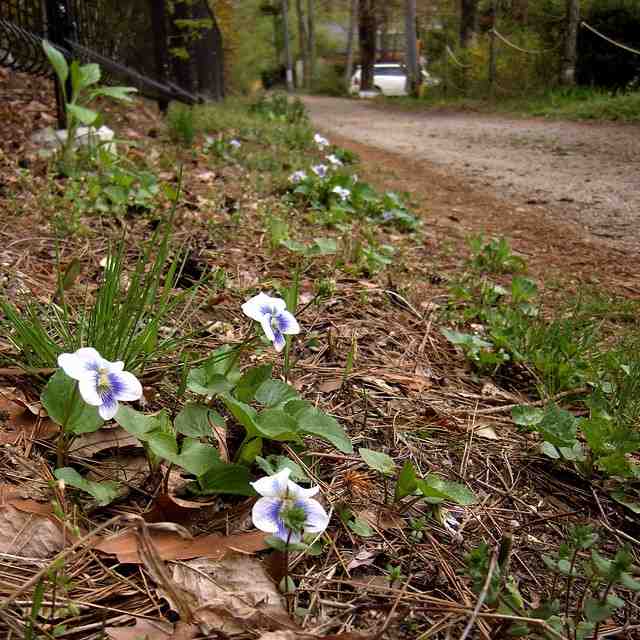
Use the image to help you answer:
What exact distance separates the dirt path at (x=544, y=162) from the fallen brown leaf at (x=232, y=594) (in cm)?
287

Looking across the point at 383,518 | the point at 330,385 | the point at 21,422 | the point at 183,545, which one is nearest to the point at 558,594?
the point at 383,518

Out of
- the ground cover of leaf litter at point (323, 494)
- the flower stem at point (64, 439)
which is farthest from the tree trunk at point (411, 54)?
the flower stem at point (64, 439)

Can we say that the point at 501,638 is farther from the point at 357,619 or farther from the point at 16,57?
the point at 16,57

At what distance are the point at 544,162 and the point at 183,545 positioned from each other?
564cm

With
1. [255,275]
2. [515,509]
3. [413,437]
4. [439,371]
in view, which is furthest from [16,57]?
[515,509]

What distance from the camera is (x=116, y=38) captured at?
4.96 metres

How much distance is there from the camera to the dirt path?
3836mm

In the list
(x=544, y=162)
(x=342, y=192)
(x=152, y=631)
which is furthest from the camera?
(x=544, y=162)

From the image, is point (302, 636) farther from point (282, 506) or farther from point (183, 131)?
point (183, 131)

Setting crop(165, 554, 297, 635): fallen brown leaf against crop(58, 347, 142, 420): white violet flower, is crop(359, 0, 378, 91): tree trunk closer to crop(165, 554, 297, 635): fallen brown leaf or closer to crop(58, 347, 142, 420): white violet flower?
crop(58, 347, 142, 420): white violet flower

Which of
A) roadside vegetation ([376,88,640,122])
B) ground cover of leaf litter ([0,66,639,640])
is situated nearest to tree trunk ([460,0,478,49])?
roadside vegetation ([376,88,640,122])

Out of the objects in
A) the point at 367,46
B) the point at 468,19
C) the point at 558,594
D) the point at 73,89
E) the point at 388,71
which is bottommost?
the point at 558,594

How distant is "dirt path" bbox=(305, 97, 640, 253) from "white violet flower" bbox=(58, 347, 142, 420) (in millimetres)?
2904

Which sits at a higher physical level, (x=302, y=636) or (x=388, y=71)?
(x=388, y=71)
